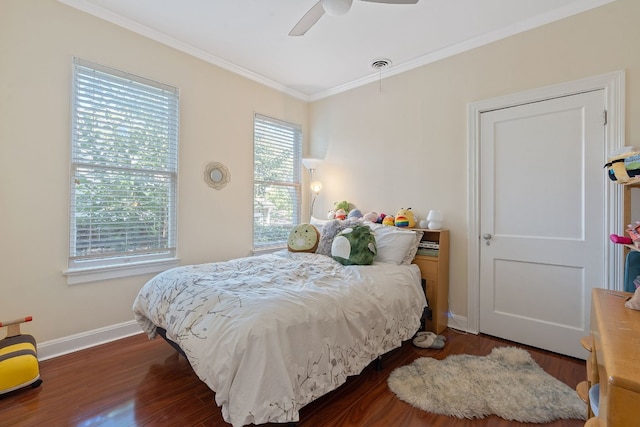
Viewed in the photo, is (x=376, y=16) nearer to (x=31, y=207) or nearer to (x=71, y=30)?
(x=71, y=30)

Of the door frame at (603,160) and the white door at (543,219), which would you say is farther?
the white door at (543,219)

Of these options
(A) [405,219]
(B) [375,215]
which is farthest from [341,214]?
(A) [405,219]

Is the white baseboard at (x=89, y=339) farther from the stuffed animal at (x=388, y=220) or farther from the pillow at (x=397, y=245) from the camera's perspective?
the stuffed animal at (x=388, y=220)

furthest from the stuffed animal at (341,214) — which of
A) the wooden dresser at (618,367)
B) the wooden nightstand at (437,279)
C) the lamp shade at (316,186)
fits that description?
the wooden dresser at (618,367)

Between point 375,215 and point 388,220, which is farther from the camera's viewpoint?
point 375,215

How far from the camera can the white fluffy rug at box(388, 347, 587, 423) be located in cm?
167

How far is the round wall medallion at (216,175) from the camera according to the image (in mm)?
3201

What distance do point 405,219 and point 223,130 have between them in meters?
2.32

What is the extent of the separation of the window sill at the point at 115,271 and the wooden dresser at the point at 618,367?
10.2 feet

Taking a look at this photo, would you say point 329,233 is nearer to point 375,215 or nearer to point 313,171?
point 375,215

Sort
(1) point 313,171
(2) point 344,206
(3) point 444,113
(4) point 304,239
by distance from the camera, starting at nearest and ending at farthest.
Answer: (3) point 444,113
(4) point 304,239
(2) point 344,206
(1) point 313,171

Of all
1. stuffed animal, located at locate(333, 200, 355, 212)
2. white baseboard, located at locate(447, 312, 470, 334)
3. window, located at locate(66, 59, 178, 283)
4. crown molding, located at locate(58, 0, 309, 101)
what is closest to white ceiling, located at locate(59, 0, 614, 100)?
crown molding, located at locate(58, 0, 309, 101)

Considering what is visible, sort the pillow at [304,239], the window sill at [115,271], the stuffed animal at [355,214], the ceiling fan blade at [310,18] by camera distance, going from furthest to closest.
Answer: the stuffed animal at [355,214] → the pillow at [304,239] → the window sill at [115,271] → the ceiling fan blade at [310,18]

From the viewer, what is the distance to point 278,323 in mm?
1422
